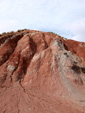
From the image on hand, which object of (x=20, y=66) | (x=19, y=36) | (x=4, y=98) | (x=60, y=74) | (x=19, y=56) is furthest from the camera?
(x=19, y=36)

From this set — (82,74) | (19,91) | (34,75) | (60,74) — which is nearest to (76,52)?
(82,74)

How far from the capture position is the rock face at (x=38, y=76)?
9.60 m

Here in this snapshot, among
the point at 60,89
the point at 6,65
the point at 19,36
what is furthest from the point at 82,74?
the point at 19,36

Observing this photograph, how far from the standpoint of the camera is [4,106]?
8.91 meters

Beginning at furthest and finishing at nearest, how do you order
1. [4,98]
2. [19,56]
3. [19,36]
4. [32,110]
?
[19,36] < [19,56] < [4,98] < [32,110]

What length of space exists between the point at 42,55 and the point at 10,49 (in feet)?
13.1

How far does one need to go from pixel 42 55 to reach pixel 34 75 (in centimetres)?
288

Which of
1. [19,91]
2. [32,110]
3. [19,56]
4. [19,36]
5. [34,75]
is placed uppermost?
[19,36]

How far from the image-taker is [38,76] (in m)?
13.1

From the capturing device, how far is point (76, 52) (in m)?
17.8

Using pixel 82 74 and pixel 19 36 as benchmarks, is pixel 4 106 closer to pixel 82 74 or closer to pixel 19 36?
pixel 82 74

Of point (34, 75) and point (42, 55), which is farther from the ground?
point (42, 55)

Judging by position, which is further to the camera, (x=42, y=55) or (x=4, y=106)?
(x=42, y=55)

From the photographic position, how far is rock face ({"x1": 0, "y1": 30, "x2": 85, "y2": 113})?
9602mm
